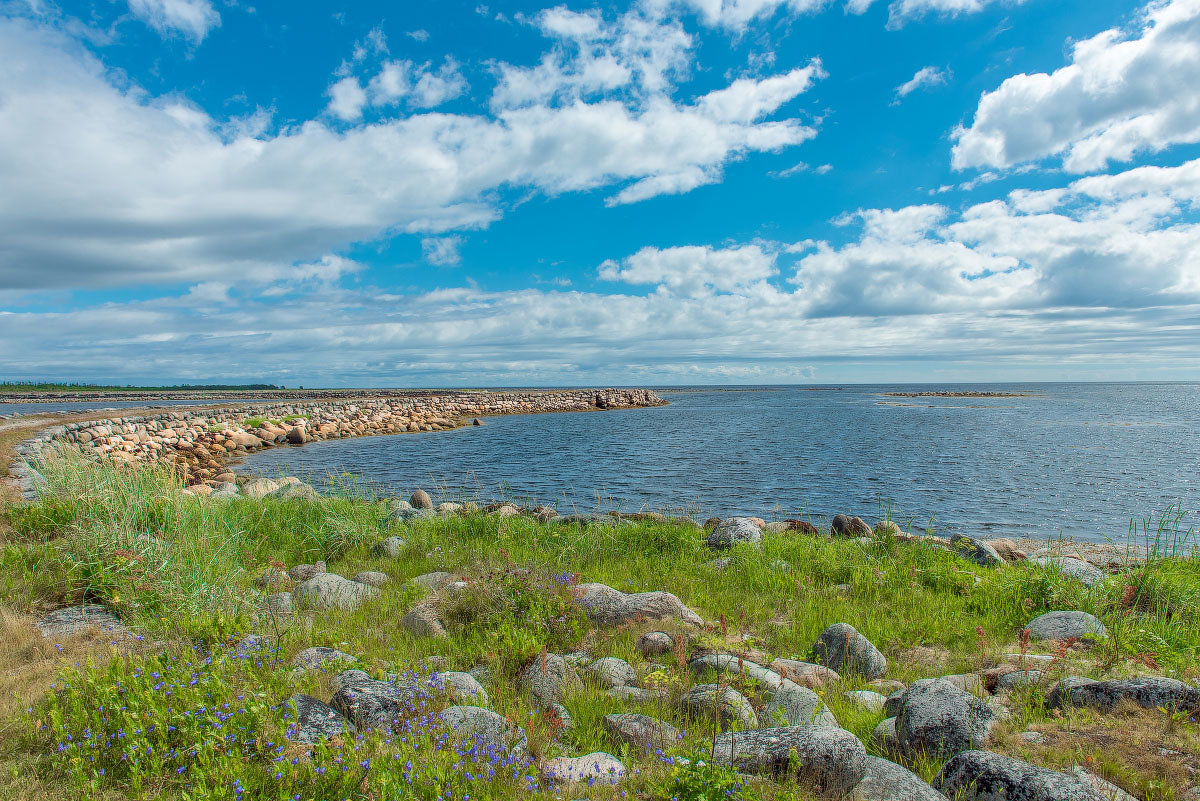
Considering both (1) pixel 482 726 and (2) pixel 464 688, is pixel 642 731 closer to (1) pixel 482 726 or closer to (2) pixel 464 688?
(1) pixel 482 726

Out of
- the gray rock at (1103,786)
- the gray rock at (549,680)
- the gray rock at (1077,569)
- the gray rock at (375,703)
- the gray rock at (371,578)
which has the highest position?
the gray rock at (375,703)

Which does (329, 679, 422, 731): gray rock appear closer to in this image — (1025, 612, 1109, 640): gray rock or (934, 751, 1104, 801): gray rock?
(934, 751, 1104, 801): gray rock

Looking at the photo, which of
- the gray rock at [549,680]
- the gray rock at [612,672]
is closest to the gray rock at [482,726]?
the gray rock at [549,680]

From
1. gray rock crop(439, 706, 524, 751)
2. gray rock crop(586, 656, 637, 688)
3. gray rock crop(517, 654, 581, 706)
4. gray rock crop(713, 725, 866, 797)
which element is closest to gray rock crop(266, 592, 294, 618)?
gray rock crop(517, 654, 581, 706)

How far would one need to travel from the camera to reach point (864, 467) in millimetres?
24344

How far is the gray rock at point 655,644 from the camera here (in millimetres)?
5676

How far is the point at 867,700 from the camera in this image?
4883 millimetres

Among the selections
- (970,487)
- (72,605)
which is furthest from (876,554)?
(970,487)

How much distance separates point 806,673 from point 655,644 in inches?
53.9

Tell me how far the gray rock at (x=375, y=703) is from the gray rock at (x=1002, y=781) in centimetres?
340

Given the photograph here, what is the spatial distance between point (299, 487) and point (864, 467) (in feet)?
68.0

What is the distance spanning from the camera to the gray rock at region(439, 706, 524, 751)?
3.86 meters

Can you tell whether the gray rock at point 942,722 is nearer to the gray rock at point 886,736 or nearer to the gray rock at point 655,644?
the gray rock at point 886,736

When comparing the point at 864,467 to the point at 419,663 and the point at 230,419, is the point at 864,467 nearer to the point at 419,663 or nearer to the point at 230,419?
the point at 419,663
